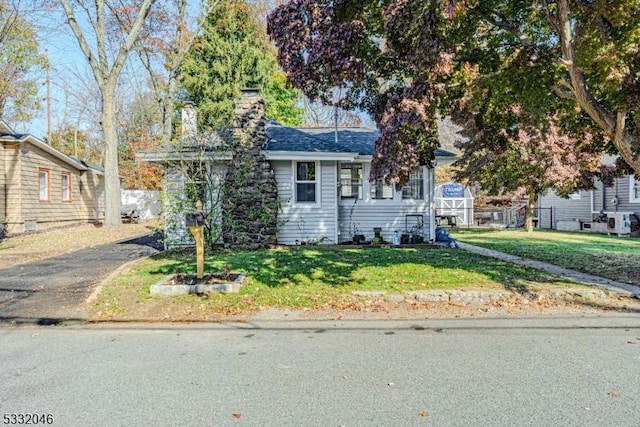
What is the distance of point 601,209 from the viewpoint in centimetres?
2253

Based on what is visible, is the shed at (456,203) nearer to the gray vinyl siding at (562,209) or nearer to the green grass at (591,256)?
the gray vinyl siding at (562,209)

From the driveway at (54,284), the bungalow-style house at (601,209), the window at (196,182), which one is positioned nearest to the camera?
the driveway at (54,284)

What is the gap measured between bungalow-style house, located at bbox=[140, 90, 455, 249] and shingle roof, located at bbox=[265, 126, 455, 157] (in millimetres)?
32

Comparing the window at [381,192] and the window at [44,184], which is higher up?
the window at [44,184]

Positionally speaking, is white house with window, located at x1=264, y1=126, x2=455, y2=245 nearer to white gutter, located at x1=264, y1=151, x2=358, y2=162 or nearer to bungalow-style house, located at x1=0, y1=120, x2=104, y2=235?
white gutter, located at x1=264, y1=151, x2=358, y2=162

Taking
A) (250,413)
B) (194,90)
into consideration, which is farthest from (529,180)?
(194,90)

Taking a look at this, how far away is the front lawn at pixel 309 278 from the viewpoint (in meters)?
6.85

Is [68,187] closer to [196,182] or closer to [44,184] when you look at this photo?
[44,184]

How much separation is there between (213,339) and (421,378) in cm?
258

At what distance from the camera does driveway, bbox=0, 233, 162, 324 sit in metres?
6.52

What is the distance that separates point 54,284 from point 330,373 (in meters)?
6.74

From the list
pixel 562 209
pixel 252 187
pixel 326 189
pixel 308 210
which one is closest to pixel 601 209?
pixel 562 209

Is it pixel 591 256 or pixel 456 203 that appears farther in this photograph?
pixel 456 203

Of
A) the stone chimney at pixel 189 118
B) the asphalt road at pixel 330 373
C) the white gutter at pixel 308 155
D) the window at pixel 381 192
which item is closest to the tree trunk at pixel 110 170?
the stone chimney at pixel 189 118
